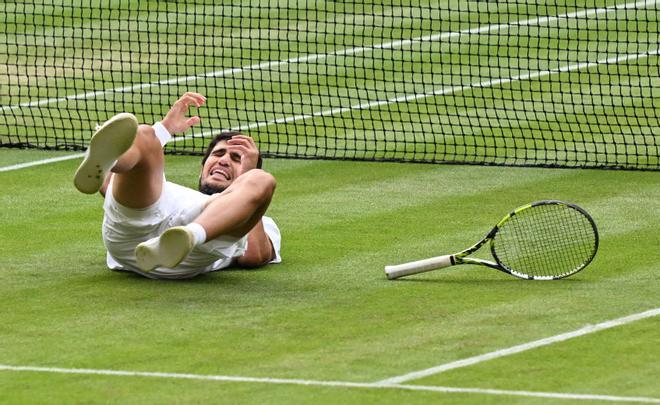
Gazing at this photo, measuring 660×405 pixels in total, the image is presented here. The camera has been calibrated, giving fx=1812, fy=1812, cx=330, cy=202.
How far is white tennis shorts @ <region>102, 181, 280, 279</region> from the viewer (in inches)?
419

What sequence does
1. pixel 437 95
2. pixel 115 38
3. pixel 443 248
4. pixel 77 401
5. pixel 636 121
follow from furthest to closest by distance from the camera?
pixel 115 38
pixel 437 95
pixel 636 121
pixel 443 248
pixel 77 401

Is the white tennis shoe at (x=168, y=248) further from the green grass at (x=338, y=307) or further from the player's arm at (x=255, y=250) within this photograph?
the player's arm at (x=255, y=250)

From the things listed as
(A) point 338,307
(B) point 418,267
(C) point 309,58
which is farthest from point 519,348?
(C) point 309,58

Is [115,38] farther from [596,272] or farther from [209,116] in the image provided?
[596,272]

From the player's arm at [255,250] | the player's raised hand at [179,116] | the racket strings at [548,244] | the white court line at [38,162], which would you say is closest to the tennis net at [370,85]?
the white court line at [38,162]

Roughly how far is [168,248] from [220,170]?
53.8 inches

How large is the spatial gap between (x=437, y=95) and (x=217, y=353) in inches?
406

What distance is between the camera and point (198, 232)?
10141mm

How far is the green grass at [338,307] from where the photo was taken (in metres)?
8.54

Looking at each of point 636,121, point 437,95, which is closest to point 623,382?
point 636,121

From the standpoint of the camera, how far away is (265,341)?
934 cm

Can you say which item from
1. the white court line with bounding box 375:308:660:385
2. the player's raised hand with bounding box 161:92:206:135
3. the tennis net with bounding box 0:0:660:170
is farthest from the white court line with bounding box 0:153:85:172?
the white court line with bounding box 375:308:660:385

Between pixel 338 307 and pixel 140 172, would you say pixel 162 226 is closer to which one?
pixel 140 172

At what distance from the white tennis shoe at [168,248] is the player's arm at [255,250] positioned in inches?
52.6
